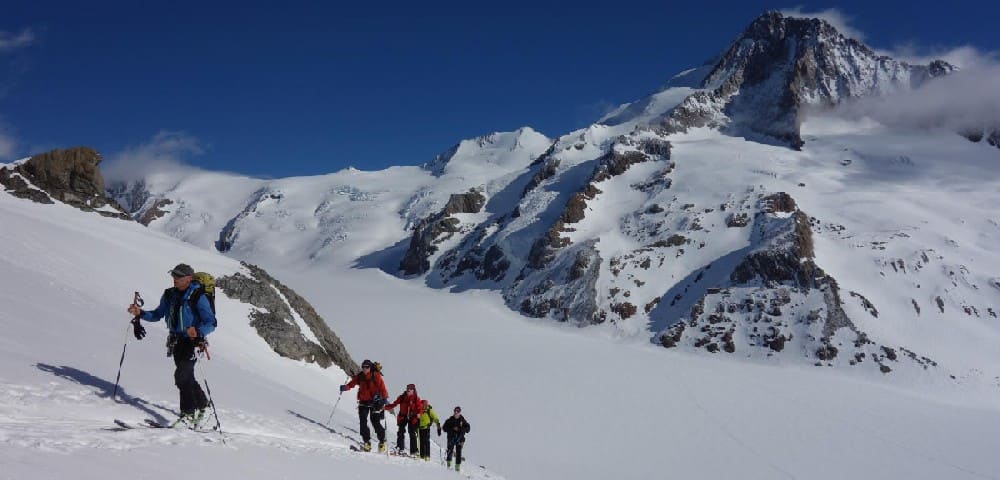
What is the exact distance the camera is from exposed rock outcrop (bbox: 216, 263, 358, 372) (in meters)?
27.3

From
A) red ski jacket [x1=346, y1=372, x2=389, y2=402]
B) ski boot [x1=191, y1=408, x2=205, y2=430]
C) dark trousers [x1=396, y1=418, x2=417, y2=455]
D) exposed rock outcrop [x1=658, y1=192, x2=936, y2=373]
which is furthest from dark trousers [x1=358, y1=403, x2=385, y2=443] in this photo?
exposed rock outcrop [x1=658, y1=192, x2=936, y2=373]

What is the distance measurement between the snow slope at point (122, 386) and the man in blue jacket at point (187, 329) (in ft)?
2.68

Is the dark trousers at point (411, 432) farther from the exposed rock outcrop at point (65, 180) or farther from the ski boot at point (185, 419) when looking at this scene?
the exposed rock outcrop at point (65, 180)

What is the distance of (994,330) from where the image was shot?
61844 mm

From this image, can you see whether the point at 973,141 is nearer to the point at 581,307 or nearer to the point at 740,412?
the point at 581,307

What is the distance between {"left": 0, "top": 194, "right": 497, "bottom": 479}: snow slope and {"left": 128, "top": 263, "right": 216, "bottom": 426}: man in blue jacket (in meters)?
0.82

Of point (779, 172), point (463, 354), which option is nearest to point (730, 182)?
point (779, 172)

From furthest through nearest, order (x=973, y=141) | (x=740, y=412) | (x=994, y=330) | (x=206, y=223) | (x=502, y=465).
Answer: (x=206, y=223) → (x=973, y=141) → (x=994, y=330) → (x=740, y=412) → (x=502, y=465)

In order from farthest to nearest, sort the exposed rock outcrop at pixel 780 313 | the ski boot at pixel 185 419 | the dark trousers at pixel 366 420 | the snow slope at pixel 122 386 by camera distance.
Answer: the exposed rock outcrop at pixel 780 313
the dark trousers at pixel 366 420
the ski boot at pixel 185 419
the snow slope at pixel 122 386

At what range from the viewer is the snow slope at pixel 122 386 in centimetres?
634

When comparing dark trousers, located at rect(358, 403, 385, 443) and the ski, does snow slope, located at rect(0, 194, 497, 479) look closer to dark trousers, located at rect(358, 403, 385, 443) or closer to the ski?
the ski

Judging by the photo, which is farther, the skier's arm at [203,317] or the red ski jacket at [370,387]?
the red ski jacket at [370,387]

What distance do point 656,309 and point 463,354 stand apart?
27385 mm

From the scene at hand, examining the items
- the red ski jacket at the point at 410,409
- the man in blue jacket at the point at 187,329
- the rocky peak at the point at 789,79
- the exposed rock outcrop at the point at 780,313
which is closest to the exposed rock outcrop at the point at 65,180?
the red ski jacket at the point at 410,409
